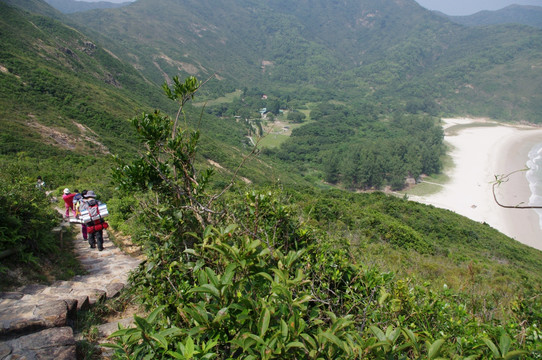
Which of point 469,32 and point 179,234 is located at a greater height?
point 469,32

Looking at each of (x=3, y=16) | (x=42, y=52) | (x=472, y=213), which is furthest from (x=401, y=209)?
(x=3, y=16)

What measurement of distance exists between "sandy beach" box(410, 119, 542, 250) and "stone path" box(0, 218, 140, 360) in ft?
42.3

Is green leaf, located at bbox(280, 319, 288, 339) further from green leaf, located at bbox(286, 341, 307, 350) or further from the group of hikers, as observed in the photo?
the group of hikers

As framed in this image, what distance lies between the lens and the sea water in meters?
31.2

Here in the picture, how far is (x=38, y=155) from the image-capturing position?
17.6 metres

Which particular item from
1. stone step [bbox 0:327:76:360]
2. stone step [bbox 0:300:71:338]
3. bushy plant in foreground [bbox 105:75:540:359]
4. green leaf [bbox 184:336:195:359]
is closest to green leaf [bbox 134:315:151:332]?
bushy plant in foreground [bbox 105:75:540:359]

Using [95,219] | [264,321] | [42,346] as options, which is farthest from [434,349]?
[95,219]

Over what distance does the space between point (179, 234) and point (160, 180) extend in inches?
22.6

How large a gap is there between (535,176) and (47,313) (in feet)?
176

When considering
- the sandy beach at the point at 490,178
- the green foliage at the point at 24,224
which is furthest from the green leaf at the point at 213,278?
the sandy beach at the point at 490,178

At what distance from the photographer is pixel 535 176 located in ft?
129

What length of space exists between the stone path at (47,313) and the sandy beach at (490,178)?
1290 centimetres

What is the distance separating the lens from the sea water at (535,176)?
31212 millimetres

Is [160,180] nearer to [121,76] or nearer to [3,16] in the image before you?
[3,16]
